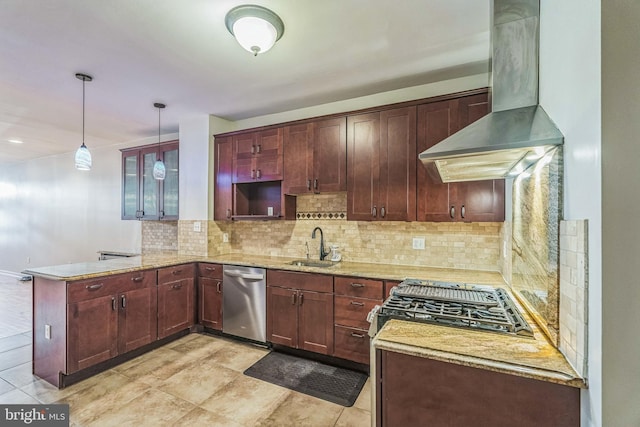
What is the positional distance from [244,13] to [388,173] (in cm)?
176

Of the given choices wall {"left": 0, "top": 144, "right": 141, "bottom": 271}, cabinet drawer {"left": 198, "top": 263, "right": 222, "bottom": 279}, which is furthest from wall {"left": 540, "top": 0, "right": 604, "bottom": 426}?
wall {"left": 0, "top": 144, "right": 141, "bottom": 271}

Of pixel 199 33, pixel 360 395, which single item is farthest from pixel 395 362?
pixel 199 33

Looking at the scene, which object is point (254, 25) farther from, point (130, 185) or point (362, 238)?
point (130, 185)

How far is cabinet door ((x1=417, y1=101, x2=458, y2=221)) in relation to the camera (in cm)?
265

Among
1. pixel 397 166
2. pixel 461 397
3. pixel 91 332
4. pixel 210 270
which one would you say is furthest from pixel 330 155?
pixel 91 332

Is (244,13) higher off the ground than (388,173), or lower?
higher

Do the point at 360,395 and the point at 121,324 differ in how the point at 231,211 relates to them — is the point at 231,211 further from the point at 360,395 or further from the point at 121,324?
the point at 360,395

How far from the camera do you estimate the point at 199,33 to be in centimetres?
216

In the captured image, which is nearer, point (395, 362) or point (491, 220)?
point (395, 362)

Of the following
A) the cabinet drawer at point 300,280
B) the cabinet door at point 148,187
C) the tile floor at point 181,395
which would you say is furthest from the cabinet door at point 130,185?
the cabinet drawer at point 300,280

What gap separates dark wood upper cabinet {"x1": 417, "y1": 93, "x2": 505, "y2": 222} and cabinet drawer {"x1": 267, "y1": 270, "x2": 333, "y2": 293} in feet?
3.52

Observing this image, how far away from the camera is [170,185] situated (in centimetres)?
425

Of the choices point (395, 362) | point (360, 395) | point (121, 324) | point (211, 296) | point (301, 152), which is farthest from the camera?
point (211, 296)

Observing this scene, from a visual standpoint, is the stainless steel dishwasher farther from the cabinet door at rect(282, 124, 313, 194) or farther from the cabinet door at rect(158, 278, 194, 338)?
the cabinet door at rect(282, 124, 313, 194)
